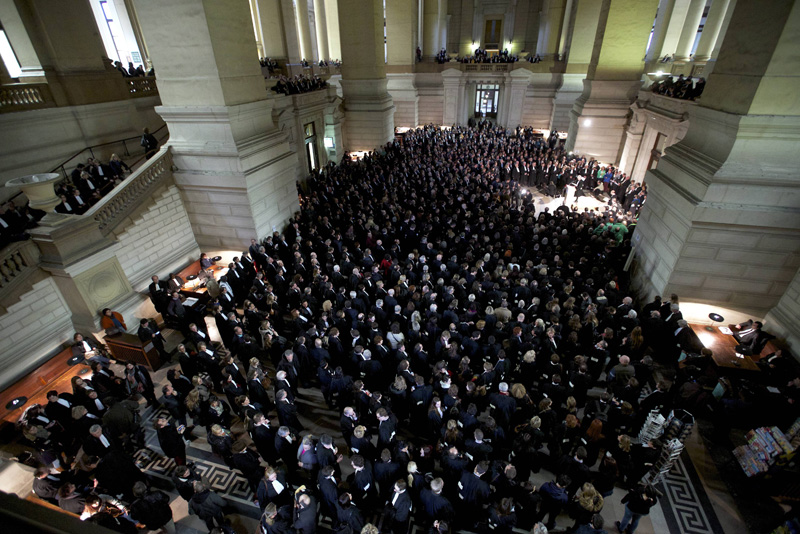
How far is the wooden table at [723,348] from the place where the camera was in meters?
7.52

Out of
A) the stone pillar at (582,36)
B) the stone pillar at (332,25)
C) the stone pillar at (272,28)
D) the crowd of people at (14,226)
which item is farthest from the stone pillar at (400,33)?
the crowd of people at (14,226)

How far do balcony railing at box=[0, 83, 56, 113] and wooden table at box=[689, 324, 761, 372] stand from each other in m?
18.1

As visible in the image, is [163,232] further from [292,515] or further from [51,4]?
[292,515]

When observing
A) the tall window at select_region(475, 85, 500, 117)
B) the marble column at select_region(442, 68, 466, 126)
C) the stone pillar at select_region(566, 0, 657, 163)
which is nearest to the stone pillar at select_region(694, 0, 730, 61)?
the stone pillar at select_region(566, 0, 657, 163)

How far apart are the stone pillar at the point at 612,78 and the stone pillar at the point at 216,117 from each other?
1643 cm

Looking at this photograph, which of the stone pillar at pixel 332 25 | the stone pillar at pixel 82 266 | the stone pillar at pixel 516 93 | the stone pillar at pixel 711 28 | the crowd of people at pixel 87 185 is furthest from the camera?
the stone pillar at pixel 332 25

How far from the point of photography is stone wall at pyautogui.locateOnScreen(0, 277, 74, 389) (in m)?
7.96

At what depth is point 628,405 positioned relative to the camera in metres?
5.84

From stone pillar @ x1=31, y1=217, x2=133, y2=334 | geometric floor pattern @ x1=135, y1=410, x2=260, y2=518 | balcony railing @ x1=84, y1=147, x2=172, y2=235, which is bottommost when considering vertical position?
geometric floor pattern @ x1=135, y1=410, x2=260, y2=518

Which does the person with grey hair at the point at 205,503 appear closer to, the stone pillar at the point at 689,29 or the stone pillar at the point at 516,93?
the stone pillar at the point at 689,29

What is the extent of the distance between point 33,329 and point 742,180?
15387 millimetres

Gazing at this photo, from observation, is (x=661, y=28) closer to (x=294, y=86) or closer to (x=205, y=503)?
(x=294, y=86)

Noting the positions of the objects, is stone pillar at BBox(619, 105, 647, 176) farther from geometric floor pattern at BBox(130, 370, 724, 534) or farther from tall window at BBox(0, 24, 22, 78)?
tall window at BBox(0, 24, 22, 78)

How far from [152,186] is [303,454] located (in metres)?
8.94
